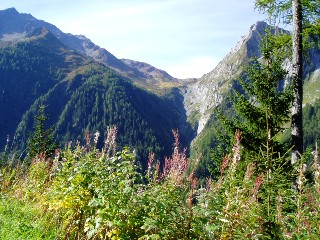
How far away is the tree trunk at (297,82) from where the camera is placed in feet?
37.2

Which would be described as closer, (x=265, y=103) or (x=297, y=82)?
(x=297, y=82)

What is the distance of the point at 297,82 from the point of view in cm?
1162

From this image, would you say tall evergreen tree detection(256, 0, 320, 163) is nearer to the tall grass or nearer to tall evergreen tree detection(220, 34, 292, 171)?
tall evergreen tree detection(220, 34, 292, 171)

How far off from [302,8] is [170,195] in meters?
10.5

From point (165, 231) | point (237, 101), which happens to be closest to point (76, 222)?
point (165, 231)

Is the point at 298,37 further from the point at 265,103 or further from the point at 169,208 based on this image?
the point at 169,208

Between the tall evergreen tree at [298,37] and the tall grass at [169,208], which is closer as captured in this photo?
the tall grass at [169,208]

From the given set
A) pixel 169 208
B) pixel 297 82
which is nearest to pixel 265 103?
pixel 297 82

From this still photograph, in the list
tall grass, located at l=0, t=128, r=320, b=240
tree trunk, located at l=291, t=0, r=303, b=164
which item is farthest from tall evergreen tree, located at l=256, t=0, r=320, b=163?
tall grass, located at l=0, t=128, r=320, b=240

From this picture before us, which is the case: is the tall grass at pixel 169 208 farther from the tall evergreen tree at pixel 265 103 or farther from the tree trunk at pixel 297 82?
the tall evergreen tree at pixel 265 103

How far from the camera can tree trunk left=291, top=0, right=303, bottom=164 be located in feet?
37.2

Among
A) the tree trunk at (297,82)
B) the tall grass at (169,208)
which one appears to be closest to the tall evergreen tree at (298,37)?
the tree trunk at (297,82)

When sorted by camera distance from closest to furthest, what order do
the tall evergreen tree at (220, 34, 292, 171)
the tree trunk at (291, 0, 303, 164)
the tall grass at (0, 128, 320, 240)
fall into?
the tall grass at (0, 128, 320, 240)
the tree trunk at (291, 0, 303, 164)
the tall evergreen tree at (220, 34, 292, 171)

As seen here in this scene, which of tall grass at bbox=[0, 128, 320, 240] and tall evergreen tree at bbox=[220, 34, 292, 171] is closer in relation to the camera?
tall grass at bbox=[0, 128, 320, 240]
